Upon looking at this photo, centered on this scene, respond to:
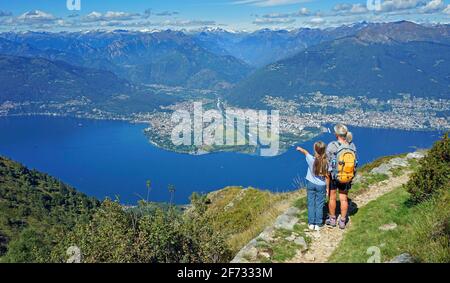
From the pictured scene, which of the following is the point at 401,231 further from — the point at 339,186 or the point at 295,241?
the point at 295,241

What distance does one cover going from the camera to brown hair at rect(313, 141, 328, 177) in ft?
27.9

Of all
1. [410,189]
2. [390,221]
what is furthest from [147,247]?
[410,189]

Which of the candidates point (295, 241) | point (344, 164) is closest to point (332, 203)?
point (344, 164)

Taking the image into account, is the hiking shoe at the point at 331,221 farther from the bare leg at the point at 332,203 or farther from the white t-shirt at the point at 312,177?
the white t-shirt at the point at 312,177

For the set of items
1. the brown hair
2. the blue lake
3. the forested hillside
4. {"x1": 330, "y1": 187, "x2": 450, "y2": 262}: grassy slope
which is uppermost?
the brown hair

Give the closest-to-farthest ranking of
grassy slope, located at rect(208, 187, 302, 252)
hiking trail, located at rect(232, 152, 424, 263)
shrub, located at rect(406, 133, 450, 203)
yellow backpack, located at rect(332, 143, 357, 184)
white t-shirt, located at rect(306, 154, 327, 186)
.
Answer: hiking trail, located at rect(232, 152, 424, 263)
yellow backpack, located at rect(332, 143, 357, 184)
white t-shirt, located at rect(306, 154, 327, 186)
shrub, located at rect(406, 133, 450, 203)
grassy slope, located at rect(208, 187, 302, 252)

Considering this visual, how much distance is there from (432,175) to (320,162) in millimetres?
2767

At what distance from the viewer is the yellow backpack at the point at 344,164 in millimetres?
8328

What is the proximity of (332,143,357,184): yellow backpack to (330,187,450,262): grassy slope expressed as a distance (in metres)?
1.18

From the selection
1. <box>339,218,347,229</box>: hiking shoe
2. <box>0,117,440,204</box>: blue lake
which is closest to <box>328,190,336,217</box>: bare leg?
<box>339,218,347,229</box>: hiking shoe

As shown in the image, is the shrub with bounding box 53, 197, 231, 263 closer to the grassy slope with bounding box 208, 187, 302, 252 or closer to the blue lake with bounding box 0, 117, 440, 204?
the grassy slope with bounding box 208, 187, 302, 252

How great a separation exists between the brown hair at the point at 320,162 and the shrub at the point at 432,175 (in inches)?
90.1

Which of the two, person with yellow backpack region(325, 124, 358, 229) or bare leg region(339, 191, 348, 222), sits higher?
person with yellow backpack region(325, 124, 358, 229)
